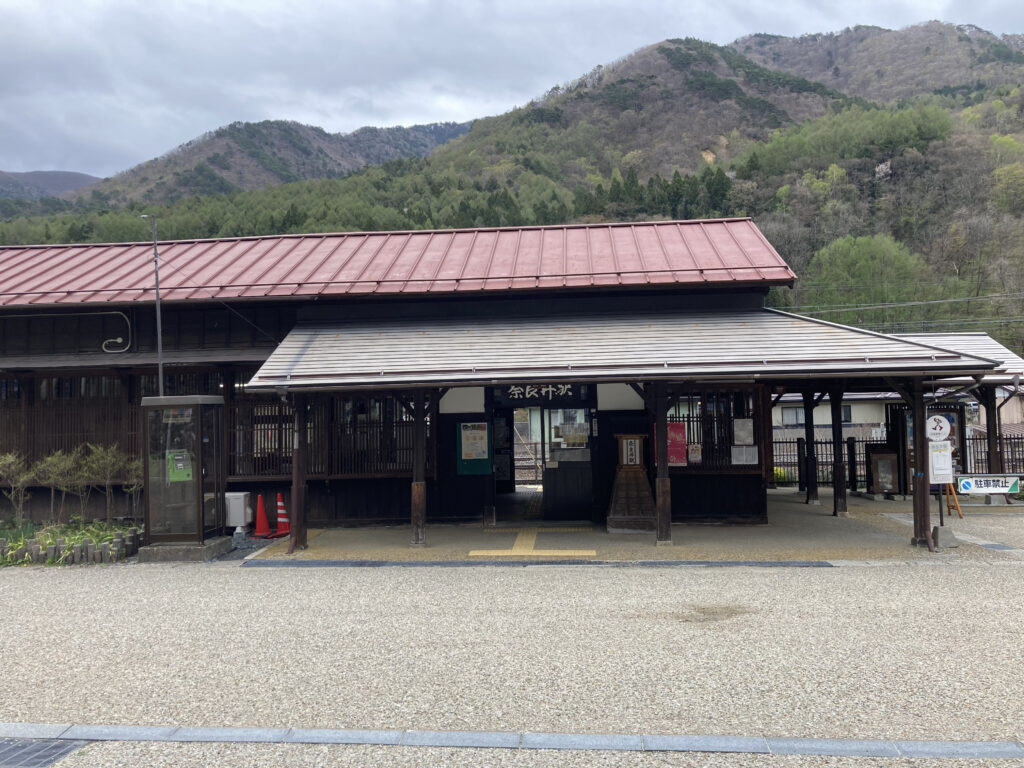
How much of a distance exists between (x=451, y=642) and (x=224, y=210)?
51893 mm

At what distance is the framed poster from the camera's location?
1314cm

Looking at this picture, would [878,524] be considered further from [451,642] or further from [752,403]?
[451,642]

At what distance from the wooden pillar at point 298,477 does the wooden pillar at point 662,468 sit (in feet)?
17.4

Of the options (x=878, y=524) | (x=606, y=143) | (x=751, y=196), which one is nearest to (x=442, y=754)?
(x=878, y=524)

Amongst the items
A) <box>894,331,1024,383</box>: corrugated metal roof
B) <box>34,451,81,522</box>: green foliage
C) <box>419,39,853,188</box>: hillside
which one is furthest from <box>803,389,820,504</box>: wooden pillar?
<box>419,39,853,188</box>: hillside

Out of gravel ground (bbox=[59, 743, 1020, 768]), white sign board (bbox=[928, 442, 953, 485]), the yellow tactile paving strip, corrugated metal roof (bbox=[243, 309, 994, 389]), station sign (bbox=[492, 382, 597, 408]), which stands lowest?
the yellow tactile paving strip

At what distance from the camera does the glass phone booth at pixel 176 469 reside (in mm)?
10977

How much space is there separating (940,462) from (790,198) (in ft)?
175

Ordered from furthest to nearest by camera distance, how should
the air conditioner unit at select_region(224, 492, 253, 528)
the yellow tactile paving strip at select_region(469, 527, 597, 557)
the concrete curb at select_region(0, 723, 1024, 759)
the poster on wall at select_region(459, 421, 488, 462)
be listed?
the poster on wall at select_region(459, 421, 488, 462), the air conditioner unit at select_region(224, 492, 253, 528), the yellow tactile paving strip at select_region(469, 527, 597, 557), the concrete curb at select_region(0, 723, 1024, 759)

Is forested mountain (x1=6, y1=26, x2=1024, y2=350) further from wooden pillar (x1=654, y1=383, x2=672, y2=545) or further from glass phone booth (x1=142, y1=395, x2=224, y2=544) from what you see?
glass phone booth (x1=142, y1=395, x2=224, y2=544)

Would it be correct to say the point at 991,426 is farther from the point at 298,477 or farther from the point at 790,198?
the point at 790,198

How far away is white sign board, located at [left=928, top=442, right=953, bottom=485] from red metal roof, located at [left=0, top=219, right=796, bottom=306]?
3.34 m

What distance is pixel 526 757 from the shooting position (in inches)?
171

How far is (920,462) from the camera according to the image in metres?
10.6
